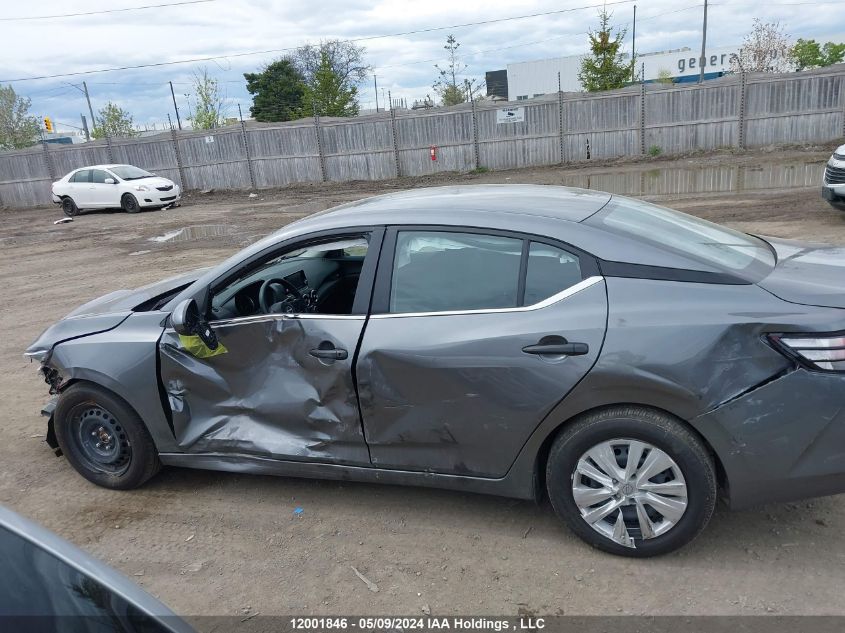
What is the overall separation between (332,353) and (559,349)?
3.74ft

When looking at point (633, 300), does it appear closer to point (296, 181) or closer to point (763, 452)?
point (763, 452)

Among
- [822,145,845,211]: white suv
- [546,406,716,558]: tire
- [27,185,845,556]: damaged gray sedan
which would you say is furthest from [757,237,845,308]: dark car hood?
[822,145,845,211]: white suv

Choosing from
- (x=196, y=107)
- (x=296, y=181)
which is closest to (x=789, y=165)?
(x=296, y=181)

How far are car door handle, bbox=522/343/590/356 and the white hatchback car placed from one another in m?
20.5

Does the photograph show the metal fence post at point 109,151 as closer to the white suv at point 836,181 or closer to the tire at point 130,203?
the tire at point 130,203

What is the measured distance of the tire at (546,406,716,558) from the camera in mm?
2949

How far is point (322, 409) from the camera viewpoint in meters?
3.53

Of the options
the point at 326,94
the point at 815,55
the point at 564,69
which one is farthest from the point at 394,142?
the point at 564,69

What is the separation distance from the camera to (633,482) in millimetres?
3047

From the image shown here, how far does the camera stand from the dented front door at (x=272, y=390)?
3457 mm

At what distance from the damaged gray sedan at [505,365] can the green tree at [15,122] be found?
55402 mm

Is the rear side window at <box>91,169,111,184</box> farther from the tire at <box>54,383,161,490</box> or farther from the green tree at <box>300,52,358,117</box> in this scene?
the green tree at <box>300,52,358,117</box>

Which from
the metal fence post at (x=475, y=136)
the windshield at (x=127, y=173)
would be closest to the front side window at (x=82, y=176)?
the windshield at (x=127, y=173)

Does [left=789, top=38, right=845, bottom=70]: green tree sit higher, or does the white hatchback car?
[left=789, top=38, right=845, bottom=70]: green tree
